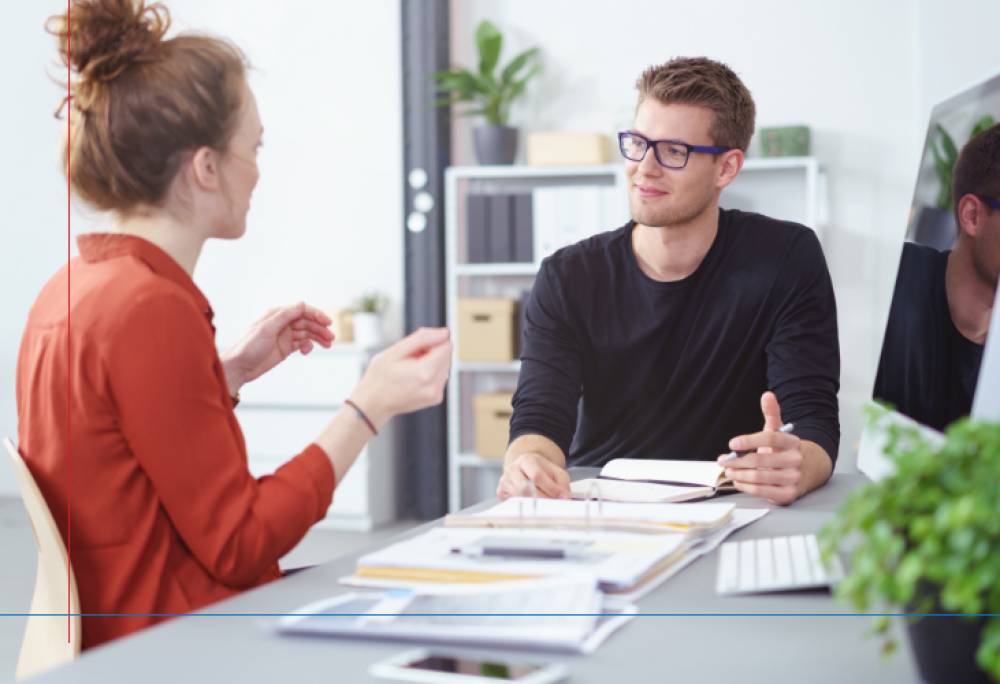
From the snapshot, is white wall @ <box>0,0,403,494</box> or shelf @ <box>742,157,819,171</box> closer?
shelf @ <box>742,157,819,171</box>

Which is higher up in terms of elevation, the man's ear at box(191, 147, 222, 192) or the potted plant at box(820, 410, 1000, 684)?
the man's ear at box(191, 147, 222, 192)

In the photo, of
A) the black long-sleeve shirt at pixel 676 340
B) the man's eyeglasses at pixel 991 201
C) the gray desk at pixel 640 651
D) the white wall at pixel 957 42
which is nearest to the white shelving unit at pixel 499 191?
the white wall at pixel 957 42

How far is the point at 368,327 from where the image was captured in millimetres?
4078

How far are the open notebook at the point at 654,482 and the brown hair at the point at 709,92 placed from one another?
29.9 inches

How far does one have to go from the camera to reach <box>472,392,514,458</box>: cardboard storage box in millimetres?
3841

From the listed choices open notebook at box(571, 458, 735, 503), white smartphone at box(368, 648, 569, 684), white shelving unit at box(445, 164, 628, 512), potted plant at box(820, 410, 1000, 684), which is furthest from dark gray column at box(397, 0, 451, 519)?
potted plant at box(820, 410, 1000, 684)

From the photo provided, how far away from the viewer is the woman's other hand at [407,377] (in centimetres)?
106

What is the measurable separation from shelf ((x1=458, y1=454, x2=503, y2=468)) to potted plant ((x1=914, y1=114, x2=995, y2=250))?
8.82 ft

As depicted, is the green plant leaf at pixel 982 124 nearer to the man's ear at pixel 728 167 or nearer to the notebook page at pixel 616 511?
the notebook page at pixel 616 511

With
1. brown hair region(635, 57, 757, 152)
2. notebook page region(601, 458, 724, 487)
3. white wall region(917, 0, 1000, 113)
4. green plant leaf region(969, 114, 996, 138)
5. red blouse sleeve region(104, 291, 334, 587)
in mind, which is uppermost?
white wall region(917, 0, 1000, 113)

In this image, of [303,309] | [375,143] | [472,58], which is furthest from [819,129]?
[303,309]

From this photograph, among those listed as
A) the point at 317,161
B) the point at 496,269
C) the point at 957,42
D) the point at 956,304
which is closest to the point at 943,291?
the point at 956,304

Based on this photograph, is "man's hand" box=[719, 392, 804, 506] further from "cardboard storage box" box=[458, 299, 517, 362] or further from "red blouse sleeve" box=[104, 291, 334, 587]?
"cardboard storage box" box=[458, 299, 517, 362]

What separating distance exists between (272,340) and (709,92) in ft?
3.24
